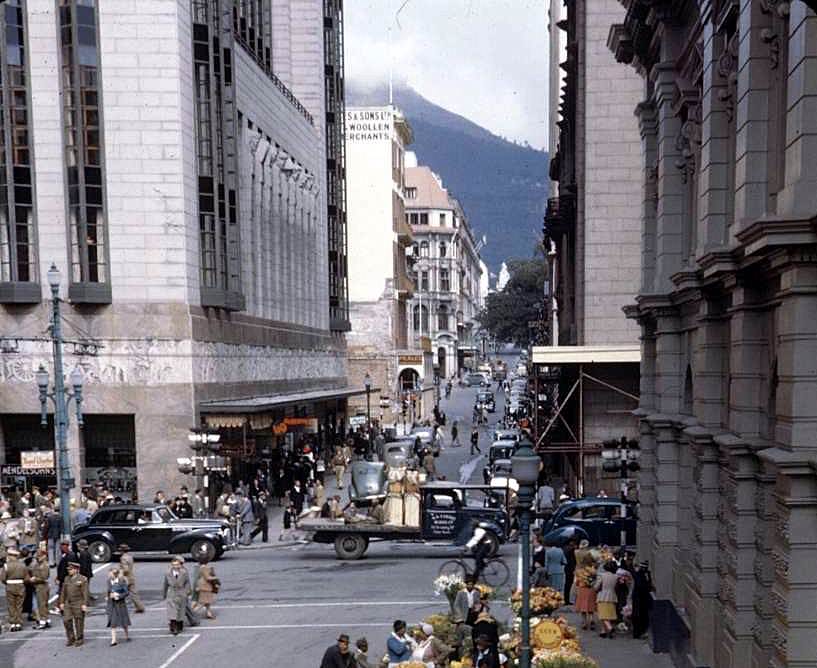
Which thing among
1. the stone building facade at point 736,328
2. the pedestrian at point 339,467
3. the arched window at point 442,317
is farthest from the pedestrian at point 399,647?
the arched window at point 442,317

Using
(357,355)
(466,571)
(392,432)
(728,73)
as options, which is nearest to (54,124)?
(466,571)

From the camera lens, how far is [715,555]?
14.8 m

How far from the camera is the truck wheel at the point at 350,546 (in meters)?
25.6

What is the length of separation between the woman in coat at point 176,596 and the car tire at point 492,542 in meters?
7.64

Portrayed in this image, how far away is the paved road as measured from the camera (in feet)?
56.7

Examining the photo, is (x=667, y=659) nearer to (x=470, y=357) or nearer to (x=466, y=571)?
(x=466, y=571)

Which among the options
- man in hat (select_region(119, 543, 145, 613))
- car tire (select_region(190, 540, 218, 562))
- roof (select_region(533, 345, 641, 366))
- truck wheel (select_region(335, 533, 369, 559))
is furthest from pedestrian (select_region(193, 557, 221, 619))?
roof (select_region(533, 345, 641, 366))

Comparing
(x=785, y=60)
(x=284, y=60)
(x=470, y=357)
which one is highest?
(x=284, y=60)

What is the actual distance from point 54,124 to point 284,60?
1088 inches

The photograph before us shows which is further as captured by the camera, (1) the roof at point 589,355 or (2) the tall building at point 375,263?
(2) the tall building at point 375,263

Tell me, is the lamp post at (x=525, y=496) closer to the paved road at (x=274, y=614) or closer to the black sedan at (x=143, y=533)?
the paved road at (x=274, y=614)

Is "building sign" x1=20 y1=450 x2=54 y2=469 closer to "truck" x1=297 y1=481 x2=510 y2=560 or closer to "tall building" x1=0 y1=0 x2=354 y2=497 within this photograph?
"tall building" x1=0 y1=0 x2=354 y2=497

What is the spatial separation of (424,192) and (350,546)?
3835 inches

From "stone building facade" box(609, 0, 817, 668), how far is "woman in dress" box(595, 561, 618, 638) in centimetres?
127
